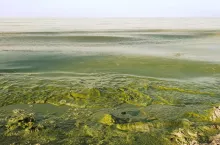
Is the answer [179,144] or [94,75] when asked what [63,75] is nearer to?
[94,75]

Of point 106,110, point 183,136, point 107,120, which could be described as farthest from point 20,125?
point 183,136

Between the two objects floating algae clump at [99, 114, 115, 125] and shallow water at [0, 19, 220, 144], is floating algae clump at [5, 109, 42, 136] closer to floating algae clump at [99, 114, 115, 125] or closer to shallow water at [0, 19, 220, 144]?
shallow water at [0, 19, 220, 144]

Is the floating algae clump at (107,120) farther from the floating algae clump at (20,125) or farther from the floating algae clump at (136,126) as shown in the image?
the floating algae clump at (20,125)

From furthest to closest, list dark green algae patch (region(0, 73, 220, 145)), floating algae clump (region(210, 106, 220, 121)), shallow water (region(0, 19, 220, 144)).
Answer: floating algae clump (region(210, 106, 220, 121))
shallow water (region(0, 19, 220, 144))
dark green algae patch (region(0, 73, 220, 145))

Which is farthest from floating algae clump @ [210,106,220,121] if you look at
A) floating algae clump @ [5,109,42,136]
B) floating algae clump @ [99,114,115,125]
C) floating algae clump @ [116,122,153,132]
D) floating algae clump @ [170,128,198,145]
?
floating algae clump @ [5,109,42,136]

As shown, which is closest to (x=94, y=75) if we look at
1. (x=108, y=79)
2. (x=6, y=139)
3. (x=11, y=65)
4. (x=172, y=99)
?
(x=108, y=79)

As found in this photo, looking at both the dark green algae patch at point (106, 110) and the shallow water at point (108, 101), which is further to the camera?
the shallow water at point (108, 101)

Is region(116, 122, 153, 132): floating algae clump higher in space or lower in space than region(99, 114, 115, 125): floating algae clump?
lower

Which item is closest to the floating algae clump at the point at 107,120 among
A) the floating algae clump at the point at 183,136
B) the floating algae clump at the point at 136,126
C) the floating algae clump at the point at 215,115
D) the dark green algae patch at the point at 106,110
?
the dark green algae patch at the point at 106,110

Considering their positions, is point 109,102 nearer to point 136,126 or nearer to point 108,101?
point 108,101
